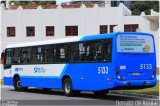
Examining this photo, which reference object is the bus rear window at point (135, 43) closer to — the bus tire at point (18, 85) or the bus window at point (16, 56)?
the bus window at point (16, 56)

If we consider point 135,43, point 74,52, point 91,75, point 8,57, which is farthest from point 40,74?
point 135,43

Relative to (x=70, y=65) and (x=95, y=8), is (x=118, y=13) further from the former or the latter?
(x=70, y=65)

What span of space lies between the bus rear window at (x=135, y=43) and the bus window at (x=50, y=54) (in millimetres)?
5204

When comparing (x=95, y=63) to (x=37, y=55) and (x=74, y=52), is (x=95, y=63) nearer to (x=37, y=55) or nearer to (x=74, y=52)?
(x=74, y=52)

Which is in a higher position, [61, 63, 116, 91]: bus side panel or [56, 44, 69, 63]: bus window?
[56, 44, 69, 63]: bus window

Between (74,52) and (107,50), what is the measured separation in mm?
2808

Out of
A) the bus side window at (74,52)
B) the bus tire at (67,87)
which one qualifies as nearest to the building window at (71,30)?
the bus tire at (67,87)

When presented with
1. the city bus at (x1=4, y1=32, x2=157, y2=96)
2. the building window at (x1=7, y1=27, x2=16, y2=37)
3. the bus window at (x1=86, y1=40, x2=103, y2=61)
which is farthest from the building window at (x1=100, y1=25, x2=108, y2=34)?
the bus window at (x1=86, y1=40, x2=103, y2=61)

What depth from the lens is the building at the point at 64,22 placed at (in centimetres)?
5841

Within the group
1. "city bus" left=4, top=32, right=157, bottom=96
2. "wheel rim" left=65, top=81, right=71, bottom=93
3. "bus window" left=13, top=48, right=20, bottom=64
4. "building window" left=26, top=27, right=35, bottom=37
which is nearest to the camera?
"city bus" left=4, top=32, right=157, bottom=96

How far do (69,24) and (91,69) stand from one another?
123 feet

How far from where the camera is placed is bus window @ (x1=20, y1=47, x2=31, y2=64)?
90.7 ft

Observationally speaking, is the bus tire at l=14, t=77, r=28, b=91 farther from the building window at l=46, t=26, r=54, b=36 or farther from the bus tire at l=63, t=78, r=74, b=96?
the building window at l=46, t=26, r=54, b=36

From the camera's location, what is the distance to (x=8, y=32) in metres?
60.8
